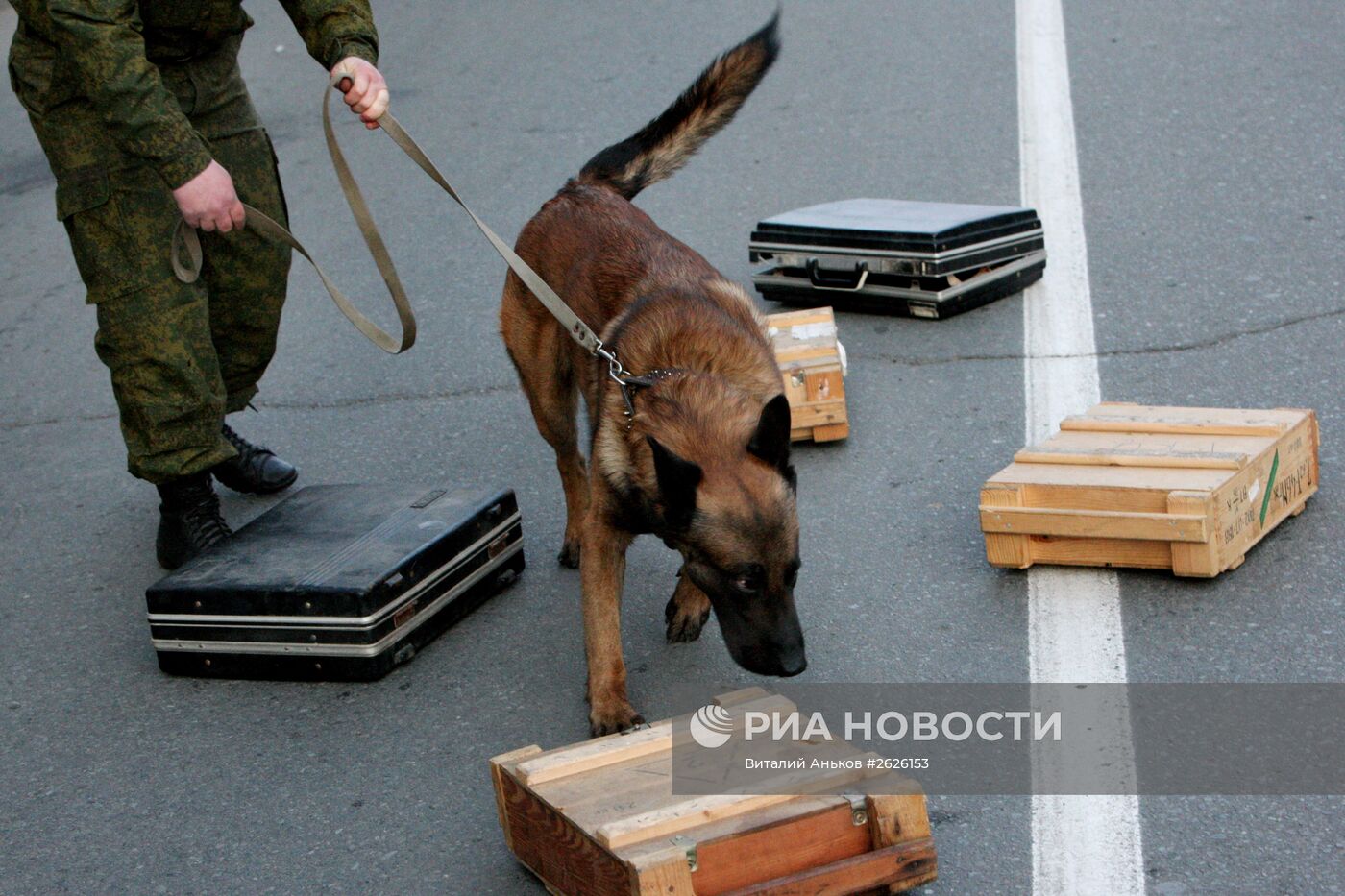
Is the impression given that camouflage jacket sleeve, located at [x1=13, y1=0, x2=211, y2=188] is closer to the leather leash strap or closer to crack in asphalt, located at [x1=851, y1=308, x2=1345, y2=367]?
the leather leash strap

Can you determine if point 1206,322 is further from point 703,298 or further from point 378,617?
point 378,617

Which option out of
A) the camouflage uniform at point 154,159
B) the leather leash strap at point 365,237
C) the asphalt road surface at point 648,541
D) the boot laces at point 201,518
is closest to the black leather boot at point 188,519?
the boot laces at point 201,518

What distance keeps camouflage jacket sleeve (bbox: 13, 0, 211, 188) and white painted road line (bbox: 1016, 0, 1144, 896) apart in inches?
110

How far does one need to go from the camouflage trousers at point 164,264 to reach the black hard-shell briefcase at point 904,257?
7.66ft

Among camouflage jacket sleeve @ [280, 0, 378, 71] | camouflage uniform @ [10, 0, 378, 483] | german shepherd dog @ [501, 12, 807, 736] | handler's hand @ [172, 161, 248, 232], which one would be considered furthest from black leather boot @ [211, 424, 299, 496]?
camouflage jacket sleeve @ [280, 0, 378, 71]

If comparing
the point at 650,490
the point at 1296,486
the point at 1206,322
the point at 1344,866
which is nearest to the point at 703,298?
the point at 650,490

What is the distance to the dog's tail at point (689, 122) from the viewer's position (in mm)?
4914

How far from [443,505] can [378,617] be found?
586mm

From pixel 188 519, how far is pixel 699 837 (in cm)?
280

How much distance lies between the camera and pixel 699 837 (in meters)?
2.92

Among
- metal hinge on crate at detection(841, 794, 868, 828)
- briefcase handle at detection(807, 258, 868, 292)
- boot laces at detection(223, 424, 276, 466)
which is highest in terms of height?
briefcase handle at detection(807, 258, 868, 292)

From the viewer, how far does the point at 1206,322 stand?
6.03 metres

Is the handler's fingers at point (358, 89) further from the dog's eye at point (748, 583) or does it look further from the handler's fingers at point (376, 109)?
the dog's eye at point (748, 583)

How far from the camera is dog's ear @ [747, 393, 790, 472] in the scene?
141 inches
